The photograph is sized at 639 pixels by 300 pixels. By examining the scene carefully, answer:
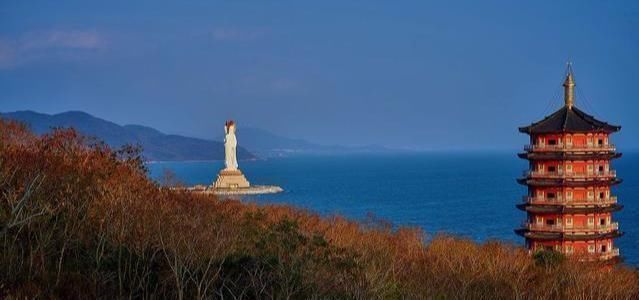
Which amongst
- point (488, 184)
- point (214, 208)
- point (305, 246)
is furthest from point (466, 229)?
point (488, 184)

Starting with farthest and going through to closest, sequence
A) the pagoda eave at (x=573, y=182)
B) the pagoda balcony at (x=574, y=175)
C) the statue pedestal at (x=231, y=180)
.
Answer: the statue pedestal at (x=231, y=180), the pagoda balcony at (x=574, y=175), the pagoda eave at (x=573, y=182)

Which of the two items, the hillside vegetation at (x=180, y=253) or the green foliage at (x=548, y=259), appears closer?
the hillside vegetation at (x=180, y=253)

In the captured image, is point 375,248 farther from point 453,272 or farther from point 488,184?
point 488,184

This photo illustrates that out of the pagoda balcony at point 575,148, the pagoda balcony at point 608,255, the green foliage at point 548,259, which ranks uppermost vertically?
the pagoda balcony at point 575,148

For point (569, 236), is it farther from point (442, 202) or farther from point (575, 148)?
point (442, 202)

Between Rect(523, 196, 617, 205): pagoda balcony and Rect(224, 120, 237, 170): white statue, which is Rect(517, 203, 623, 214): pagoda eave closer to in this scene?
Rect(523, 196, 617, 205): pagoda balcony

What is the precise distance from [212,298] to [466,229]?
41.0m

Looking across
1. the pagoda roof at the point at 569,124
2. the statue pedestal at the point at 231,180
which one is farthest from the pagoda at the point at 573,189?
the statue pedestal at the point at 231,180

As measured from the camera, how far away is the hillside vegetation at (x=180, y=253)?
33.9 ft

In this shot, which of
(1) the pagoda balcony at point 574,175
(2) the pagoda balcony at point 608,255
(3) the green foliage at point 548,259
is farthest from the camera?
(1) the pagoda balcony at point 574,175

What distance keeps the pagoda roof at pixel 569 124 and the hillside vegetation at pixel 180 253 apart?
5.69 meters

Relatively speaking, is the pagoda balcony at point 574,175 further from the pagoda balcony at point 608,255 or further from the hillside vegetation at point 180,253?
the hillside vegetation at point 180,253

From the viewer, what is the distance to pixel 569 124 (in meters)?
23.9

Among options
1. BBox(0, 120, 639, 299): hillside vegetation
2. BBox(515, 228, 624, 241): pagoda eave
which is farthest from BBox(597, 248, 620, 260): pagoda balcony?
BBox(0, 120, 639, 299): hillside vegetation
